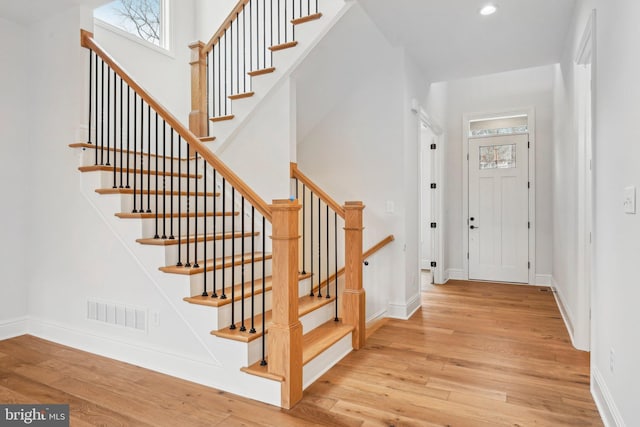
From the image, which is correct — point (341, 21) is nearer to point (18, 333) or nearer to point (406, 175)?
point (406, 175)

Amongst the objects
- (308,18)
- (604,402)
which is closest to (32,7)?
(308,18)

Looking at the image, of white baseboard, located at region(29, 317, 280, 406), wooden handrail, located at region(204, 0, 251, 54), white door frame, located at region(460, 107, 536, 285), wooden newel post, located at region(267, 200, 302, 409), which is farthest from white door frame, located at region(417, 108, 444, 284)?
white baseboard, located at region(29, 317, 280, 406)

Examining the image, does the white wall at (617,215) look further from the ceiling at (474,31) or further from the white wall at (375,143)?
the white wall at (375,143)

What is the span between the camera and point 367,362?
2850 mm

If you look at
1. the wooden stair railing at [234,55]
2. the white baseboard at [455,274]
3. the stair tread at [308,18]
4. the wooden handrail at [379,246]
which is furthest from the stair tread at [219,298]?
the white baseboard at [455,274]

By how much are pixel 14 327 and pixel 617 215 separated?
4589mm

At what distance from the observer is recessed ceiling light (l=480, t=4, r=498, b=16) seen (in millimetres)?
3154

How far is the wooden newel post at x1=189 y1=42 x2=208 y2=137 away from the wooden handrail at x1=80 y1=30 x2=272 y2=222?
3.76 feet

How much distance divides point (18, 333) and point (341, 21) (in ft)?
13.2

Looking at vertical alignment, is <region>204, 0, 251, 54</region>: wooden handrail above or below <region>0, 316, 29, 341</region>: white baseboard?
above

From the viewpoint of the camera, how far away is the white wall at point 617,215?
1.60 m

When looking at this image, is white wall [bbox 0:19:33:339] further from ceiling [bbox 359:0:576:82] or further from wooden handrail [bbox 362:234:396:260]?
wooden handrail [bbox 362:234:396:260]

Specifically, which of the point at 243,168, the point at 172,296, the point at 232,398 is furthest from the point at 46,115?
the point at 232,398

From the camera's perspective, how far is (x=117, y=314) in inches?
115
